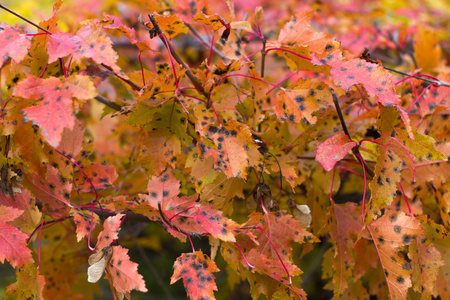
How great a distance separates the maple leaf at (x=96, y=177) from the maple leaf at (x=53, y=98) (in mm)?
213

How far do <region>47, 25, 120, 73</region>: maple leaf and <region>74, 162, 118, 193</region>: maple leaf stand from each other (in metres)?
0.24

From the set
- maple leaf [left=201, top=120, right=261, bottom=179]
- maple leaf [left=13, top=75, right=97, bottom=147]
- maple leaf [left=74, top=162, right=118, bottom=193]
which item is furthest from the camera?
maple leaf [left=74, top=162, right=118, bottom=193]

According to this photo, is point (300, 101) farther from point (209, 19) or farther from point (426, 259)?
point (426, 259)

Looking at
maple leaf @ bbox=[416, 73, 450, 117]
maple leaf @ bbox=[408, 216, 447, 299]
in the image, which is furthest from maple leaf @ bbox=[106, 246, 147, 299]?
maple leaf @ bbox=[416, 73, 450, 117]

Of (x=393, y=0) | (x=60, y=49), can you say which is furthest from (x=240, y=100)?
(x=393, y=0)

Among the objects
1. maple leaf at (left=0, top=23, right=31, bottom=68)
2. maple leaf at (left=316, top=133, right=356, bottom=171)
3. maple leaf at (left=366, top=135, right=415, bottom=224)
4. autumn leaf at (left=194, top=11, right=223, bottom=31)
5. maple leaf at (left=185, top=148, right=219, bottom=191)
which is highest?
autumn leaf at (left=194, top=11, right=223, bottom=31)

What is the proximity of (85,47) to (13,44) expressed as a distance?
11cm

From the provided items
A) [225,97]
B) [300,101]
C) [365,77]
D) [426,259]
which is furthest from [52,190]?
[426,259]

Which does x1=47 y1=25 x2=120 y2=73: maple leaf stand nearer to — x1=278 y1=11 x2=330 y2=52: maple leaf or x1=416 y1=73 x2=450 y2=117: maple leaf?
x1=278 y1=11 x2=330 y2=52: maple leaf

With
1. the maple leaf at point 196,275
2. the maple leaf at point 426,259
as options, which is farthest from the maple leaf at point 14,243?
the maple leaf at point 426,259

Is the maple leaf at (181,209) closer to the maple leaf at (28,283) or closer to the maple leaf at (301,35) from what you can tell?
the maple leaf at (28,283)

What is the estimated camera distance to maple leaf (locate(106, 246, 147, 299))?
545 millimetres

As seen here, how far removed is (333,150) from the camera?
2.02 feet

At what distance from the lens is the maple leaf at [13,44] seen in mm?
548
